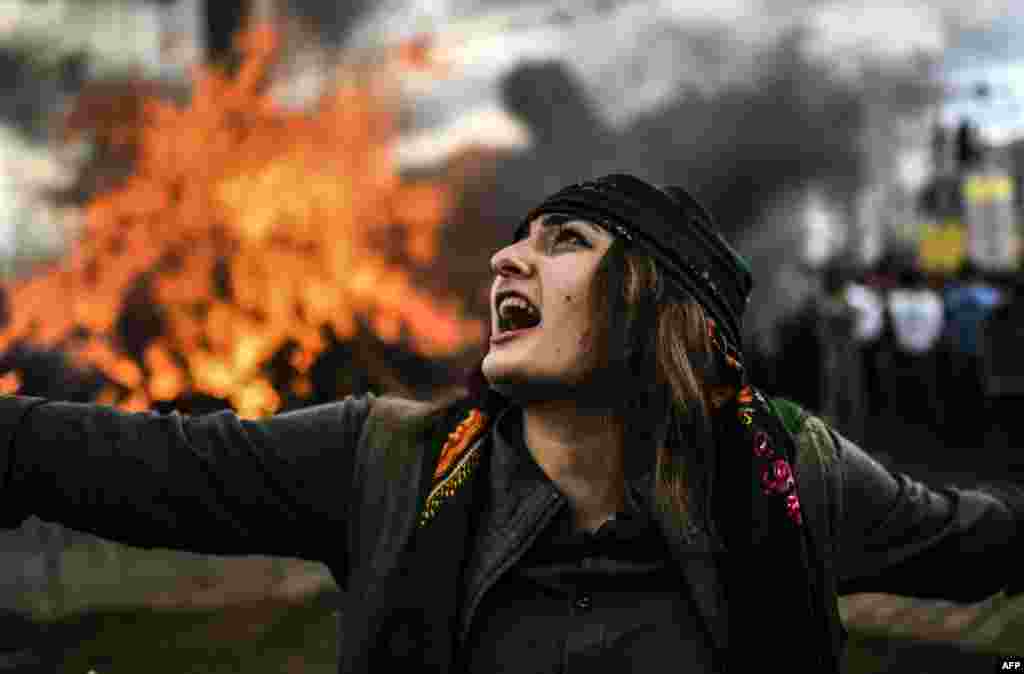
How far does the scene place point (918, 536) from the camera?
1.66 metres

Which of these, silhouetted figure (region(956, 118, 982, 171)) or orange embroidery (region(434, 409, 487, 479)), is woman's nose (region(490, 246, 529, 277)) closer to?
orange embroidery (region(434, 409, 487, 479))

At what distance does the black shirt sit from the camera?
4.61 ft

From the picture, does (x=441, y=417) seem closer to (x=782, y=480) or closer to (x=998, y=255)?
(x=782, y=480)

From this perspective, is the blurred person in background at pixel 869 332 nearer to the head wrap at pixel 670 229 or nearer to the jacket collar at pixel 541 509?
the head wrap at pixel 670 229

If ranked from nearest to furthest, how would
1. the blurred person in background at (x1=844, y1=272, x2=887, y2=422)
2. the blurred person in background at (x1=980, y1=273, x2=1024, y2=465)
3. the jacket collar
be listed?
the jacket collar, the blurred person in background at (x1=980, y1=273, x2=1024, y2=465), the blurred person in background at (x1=844, y1=272, x2=887, y2=422)

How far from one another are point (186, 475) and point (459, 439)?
347 millimetres

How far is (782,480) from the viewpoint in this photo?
1.52m

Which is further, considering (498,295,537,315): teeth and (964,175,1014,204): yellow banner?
(964,175,1014,204): yellow banner

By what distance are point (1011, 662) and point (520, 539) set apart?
1.21 meters

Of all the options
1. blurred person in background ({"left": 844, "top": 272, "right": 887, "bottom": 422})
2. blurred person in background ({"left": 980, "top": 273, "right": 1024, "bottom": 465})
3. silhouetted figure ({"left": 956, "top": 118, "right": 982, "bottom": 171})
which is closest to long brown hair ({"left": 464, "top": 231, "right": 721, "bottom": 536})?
blurred person in background ({"left": 980, "top": 273, "right": 1024, "bottom": 465})

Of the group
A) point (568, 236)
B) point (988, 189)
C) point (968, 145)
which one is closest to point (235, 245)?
point (988, 189)

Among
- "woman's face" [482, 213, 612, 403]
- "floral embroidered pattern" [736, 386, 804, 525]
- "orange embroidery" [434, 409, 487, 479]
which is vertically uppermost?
"woman's face" [482, 213, 612, 403]

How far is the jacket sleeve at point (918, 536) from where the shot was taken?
1619mm

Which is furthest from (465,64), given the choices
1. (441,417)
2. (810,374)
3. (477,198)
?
(441,417)
